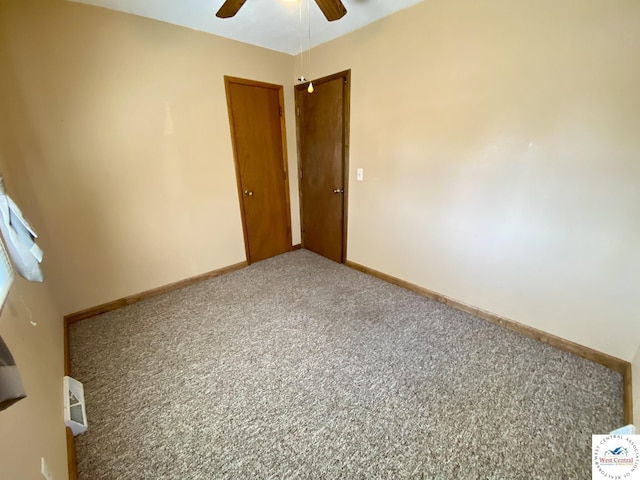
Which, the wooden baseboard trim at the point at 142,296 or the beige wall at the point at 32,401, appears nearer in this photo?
the beige wall at the point at 32,401

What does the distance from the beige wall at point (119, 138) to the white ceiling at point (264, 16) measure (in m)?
0.11

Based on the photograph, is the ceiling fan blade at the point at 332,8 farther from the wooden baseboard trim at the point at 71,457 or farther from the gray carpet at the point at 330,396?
the wooden baseboard trim at the point at 71,457

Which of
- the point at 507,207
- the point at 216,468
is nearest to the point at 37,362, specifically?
the point at 216,468

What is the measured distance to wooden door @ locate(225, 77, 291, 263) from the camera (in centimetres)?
303

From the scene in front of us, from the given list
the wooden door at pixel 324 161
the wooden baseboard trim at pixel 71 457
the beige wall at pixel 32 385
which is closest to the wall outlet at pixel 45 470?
the beige wall at pixel 32 385

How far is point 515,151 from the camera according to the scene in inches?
75.5

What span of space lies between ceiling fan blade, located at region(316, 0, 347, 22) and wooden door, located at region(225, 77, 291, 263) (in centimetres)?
147

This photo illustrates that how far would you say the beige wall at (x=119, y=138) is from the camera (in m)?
1.97

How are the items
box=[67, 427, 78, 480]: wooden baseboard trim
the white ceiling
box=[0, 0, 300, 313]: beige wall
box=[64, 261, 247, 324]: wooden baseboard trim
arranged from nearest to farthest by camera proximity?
box=[67, 427, 78, 480]: wooden baseboard trim → box=[0, 0, 300, 313]: beige wall → the white ceiling → box=[64, 261, 247, 324]: wooden baseboard trim

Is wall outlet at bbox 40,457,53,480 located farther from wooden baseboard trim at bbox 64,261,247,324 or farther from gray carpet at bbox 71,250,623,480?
wooden baseboard trim at bbox 64,261,247,324

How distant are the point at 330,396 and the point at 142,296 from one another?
7.14 ft

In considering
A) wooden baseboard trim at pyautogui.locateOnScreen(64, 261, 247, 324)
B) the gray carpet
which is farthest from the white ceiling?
the gray carpet

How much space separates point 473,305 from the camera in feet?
7.84

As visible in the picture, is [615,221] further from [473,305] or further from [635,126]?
[473,305]
